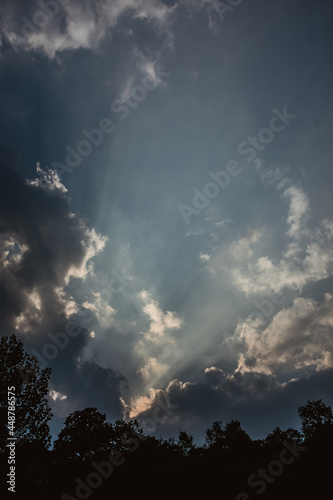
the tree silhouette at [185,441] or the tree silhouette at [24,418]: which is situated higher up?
the tree silhouette at [24,418]

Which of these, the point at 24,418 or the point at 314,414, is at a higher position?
the point at 24,418

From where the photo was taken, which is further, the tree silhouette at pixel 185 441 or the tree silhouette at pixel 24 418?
the tree silhouette at pixel 185 441

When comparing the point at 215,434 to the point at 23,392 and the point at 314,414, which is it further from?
the point at 23,392

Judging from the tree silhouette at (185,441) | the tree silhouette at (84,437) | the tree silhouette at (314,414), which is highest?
the tree silhouette at (84,437)

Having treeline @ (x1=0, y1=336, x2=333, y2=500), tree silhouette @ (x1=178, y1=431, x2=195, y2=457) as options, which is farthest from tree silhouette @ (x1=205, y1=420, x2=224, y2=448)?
treeline @ (x1=0, y1=336, x2=333, y2=500)

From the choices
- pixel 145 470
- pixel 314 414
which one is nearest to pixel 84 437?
pixel 145 470

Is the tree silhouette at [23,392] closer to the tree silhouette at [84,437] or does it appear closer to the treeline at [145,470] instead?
the treeline at [145,470]

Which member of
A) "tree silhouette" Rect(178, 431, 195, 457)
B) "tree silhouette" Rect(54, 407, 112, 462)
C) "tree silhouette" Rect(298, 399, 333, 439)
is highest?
"tree silhouette" Rect(54, 407, 112, 462)

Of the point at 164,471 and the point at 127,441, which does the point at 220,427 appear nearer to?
the point at 127,441

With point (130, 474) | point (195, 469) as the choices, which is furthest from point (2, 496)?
point (195, 469)

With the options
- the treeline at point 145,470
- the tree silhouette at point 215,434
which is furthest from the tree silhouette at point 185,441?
the treeline at point 145,470

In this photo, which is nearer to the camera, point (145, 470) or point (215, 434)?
point (145, 470)

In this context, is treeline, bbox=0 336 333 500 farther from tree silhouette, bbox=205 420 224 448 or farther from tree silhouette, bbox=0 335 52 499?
tree silhouette, bbox=205 420 224 448

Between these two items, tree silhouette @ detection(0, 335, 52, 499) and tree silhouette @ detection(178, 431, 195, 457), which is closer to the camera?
tree silhouette @ detection(0, 335, 52, 499)
